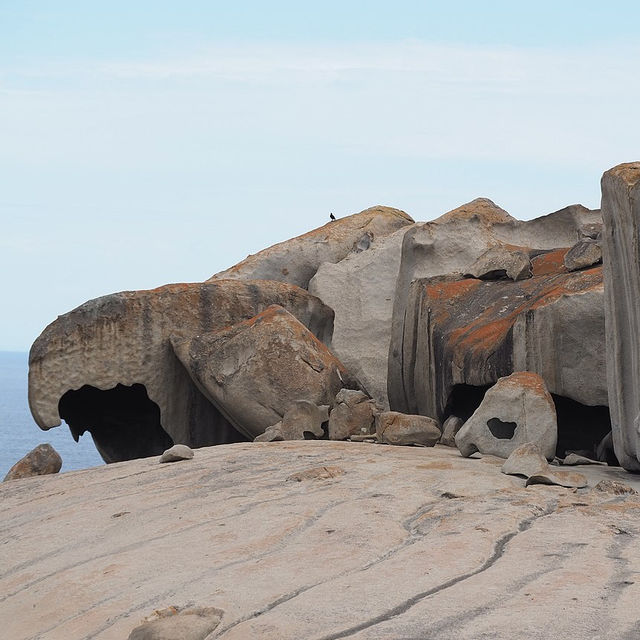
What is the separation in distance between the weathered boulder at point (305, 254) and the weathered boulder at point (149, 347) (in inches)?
73.9

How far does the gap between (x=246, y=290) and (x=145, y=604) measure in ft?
22.9

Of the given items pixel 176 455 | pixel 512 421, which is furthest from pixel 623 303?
pixel 176 455

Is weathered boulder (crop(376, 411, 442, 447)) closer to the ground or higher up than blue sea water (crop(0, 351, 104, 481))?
higher up

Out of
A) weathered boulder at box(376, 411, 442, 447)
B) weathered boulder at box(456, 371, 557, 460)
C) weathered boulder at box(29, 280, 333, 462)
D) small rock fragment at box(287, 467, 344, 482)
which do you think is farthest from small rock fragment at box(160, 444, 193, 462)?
weathered boulder at box(29, 280, 333, 462)

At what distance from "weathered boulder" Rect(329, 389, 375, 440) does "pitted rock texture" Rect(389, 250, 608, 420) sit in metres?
0.61

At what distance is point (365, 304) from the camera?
11977 mm

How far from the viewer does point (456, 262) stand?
1127 cm

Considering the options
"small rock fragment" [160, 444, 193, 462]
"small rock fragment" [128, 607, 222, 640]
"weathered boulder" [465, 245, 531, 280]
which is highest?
"weathered boulder" [465, 245, 531, 280]

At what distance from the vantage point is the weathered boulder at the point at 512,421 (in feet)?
24.6

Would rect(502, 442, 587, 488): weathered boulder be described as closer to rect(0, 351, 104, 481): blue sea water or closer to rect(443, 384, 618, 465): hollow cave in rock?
rect(443, 384, 618, 465): hollow cave in rock

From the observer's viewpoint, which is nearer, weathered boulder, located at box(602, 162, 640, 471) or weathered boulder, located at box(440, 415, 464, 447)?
weathered boulder, located at box(602, 162, 640, 471)

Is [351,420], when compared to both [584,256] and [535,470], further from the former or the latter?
[535,470]

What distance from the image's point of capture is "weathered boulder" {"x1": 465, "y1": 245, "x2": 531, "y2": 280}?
9648 millimetres

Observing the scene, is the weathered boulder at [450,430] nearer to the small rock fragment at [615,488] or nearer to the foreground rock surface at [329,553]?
the foreground rock surface at [329,553]
